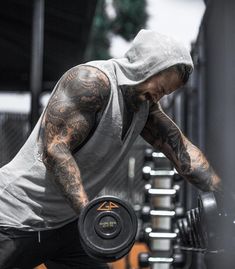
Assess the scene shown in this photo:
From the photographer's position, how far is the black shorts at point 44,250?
2.98 metres

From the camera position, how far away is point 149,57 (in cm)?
278

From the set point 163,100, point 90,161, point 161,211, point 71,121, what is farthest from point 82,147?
point 163,100

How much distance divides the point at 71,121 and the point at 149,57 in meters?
0.37

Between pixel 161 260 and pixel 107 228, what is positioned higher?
pixel 107 228

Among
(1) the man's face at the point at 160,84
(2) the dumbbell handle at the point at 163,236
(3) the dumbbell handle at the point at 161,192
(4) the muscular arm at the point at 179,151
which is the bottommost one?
(2) the dumbbell handle at the point at 163,236

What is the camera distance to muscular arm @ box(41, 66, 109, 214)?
8.86 feet

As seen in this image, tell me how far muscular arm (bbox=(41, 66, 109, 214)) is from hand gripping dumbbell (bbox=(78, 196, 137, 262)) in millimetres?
119

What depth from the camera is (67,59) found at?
32.2 feet

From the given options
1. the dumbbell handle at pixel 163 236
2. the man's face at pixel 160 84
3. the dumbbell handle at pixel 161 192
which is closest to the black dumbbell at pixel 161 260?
the dumbbell handle at pixel 163 236

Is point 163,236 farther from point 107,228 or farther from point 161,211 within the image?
point 107,228

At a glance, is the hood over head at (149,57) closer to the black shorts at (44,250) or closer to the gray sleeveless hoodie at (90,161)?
the gray sleeveless hoodie at (90,161)

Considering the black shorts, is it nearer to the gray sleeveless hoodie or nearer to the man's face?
the gray sleeveless hoodie

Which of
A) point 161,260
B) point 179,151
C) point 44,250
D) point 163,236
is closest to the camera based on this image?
point 44,250

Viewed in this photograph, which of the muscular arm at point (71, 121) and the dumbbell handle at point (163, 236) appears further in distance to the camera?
the dumbbell handle at point (163, 236)
